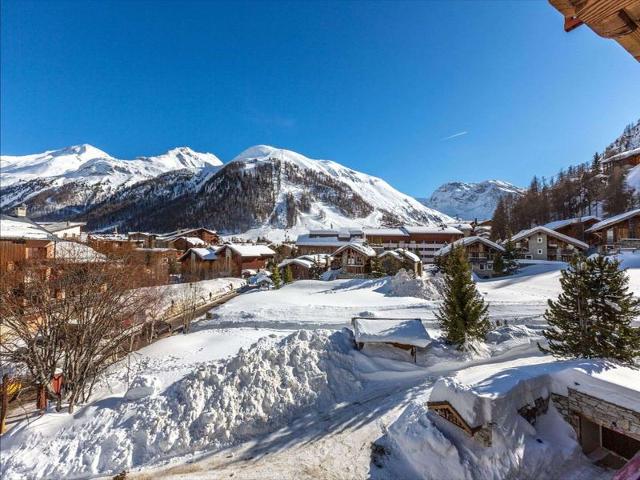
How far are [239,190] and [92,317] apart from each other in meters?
140

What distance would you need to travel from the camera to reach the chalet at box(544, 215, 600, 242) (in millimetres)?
45562

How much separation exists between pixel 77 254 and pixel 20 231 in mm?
10380

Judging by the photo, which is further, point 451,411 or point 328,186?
point 328,186

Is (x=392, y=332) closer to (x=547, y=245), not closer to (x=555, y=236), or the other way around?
(x=555, y=236)

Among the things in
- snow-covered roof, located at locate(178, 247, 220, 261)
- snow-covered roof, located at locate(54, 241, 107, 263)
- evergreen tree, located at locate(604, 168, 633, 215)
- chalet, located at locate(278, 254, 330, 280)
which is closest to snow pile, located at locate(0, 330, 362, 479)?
snow-covered roof, located at locate(54, 241, 107, 263)

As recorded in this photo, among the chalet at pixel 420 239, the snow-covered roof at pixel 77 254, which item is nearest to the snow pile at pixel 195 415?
the snow-covered roof at pixel 77 254

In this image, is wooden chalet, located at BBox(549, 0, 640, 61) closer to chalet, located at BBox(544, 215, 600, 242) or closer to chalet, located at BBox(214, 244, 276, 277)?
chalet, located at BBox(214, 244, 276, 277)

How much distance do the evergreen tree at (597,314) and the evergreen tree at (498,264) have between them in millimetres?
28394

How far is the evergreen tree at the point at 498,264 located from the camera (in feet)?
A: 120

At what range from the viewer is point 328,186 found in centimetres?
16900

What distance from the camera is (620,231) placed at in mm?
40344

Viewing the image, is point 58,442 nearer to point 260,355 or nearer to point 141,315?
point 260,355

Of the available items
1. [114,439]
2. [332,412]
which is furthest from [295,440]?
[114,439]

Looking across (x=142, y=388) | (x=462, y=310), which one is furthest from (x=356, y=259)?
(x=142, y=388)
